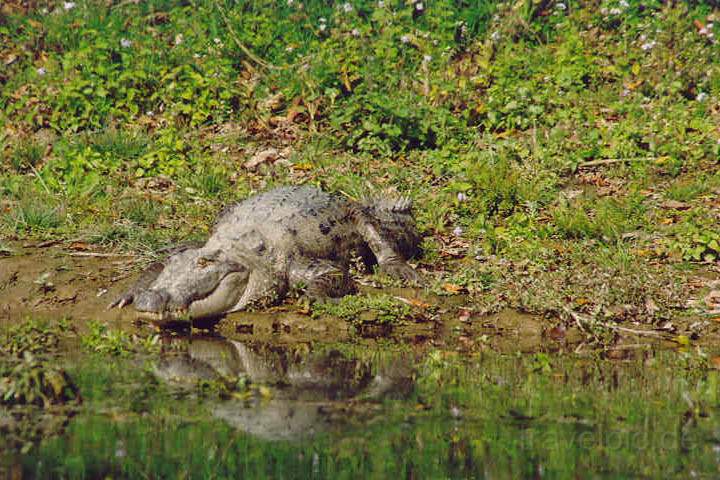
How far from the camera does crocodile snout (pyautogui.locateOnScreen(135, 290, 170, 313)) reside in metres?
6.04

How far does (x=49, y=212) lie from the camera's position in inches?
306

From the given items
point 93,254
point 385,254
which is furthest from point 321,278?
point 93,254

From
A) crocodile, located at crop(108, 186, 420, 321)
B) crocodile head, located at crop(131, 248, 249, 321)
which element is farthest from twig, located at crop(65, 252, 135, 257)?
crocodile head, located at crop(131, 248, 249, 321)

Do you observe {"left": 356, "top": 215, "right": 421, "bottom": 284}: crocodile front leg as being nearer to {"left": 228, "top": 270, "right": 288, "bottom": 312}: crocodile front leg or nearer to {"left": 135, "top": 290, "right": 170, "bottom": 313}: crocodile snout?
{"left": 228, "top": 270, "right": 288, "bottom": 312}: crocodile front leg

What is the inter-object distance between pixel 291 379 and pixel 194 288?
72.7 inches

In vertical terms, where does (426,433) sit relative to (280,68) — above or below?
below

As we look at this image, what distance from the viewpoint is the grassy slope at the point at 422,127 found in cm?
730

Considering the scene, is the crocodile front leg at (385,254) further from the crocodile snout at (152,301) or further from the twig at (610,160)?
the twig at (610,160)

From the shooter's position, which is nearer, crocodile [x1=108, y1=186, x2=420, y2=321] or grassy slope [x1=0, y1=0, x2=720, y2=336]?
crocodile [x1=108, y1=186, x2=420, y2=321]

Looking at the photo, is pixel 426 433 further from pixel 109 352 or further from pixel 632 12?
pixel 632 12

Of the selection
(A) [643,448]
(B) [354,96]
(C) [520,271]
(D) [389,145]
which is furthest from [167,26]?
(A) [643,448]

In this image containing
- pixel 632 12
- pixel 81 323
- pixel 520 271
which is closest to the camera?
pixel 81 323

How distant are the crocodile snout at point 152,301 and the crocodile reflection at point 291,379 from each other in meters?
0.40

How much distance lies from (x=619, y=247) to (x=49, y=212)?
465 centimetres
